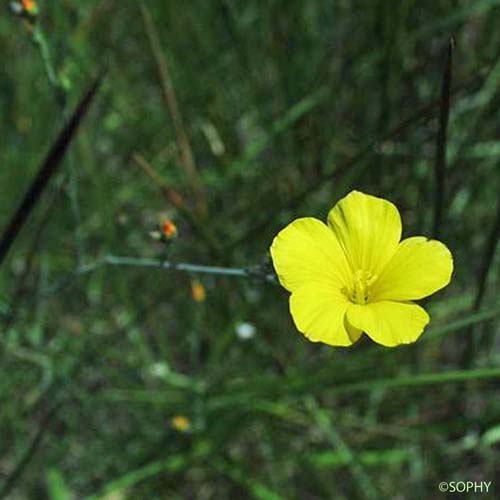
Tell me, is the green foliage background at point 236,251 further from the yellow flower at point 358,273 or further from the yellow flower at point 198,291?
the yellow flower at point 358,273

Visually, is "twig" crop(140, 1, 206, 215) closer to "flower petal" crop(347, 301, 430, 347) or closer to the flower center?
the flower center

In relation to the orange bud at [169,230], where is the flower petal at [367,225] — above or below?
below

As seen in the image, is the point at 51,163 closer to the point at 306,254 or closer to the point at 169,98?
the point at 306,254

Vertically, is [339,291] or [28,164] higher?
[28,164]

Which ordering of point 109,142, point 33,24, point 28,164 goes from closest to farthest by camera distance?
point 33,24 → point 28,164 → point 109,142

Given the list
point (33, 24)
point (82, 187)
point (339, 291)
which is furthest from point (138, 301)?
point (339, 291)

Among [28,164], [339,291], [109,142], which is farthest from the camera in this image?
[109,142]

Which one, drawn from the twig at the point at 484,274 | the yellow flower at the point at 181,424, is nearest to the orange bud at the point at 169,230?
the twig at the point at 484,274

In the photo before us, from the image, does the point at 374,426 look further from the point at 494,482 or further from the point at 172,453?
the point at 172,453
